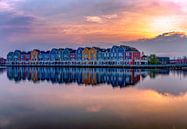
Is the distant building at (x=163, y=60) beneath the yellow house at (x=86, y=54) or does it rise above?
beneath

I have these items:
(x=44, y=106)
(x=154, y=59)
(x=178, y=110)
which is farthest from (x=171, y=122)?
(x=154, y=59)

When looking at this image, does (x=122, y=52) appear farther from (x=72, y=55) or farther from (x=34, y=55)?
(x=34, y=55)

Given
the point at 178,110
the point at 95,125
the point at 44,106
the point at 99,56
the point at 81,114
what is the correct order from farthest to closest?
the point at 99,56
the point at 44,106
the point at 178,110
the point at 81,114
the point at 95,125

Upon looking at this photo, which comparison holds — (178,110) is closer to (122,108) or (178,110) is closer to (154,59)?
(122,108)

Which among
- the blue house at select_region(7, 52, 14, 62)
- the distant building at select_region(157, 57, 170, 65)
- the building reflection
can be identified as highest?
the blue house at select_region(7, 52, 14, 62)

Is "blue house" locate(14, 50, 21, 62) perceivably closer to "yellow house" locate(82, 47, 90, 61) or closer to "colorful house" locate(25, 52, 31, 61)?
"colorful house" locate(25, 52, 31, 61)

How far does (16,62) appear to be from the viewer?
89.8m

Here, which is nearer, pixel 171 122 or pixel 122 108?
pixel 171 122

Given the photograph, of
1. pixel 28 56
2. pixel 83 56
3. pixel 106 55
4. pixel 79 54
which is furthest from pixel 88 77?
pixel 28 56

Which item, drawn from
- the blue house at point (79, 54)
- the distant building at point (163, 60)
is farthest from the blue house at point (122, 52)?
the distant building at point (163, 60)

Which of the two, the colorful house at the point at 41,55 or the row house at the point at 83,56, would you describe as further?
the colorful house at the point at 41,55

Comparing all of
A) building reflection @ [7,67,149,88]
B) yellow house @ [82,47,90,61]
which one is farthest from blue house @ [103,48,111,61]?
building reflection @ [7,67,149,88]

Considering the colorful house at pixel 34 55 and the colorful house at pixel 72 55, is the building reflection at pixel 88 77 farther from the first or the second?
the colorful house at pixel 34 55

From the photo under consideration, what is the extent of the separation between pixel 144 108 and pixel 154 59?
58015mm
